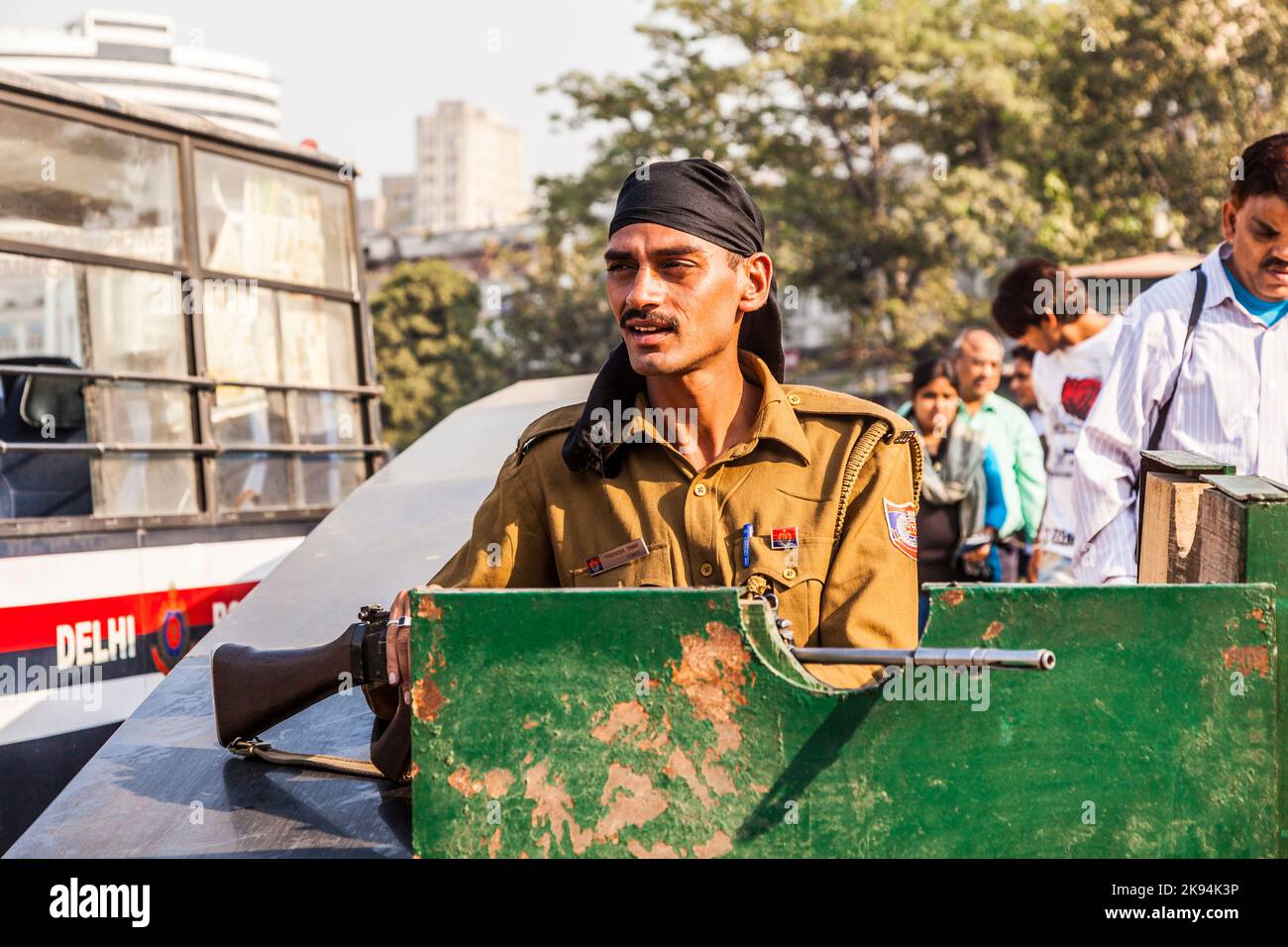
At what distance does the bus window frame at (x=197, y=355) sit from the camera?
5836mm

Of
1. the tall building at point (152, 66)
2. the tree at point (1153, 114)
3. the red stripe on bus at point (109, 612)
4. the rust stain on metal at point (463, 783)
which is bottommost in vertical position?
the red stripe on bus at point (109, 612)

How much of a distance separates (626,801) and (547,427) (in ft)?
3.41

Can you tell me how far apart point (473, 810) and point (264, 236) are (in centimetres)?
568

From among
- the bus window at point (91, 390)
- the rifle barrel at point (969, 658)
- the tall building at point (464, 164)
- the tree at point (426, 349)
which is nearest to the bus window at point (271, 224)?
the bus window at point (91, 390)

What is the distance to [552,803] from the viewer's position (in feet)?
6.52

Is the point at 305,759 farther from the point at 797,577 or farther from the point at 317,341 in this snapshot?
the point at 317,341

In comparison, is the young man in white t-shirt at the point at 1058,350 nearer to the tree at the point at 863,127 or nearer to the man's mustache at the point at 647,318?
the man's mustache at the point at 647,318

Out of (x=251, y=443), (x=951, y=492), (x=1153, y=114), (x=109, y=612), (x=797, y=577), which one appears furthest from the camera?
(x=1153, y=114)

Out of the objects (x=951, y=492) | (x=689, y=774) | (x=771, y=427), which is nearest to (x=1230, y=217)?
(x=771, y=427)

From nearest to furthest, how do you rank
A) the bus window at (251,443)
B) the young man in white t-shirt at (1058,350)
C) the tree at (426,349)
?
the young man in white t-shirt at (1058,350) < the bus window at (251,443) < the tree at (426,349)

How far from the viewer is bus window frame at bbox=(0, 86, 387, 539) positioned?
584 cm

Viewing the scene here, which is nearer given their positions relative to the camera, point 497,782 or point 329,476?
point 497,782

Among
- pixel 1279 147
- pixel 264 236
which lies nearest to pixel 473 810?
pixel 1279 147

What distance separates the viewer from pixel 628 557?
2680mm
